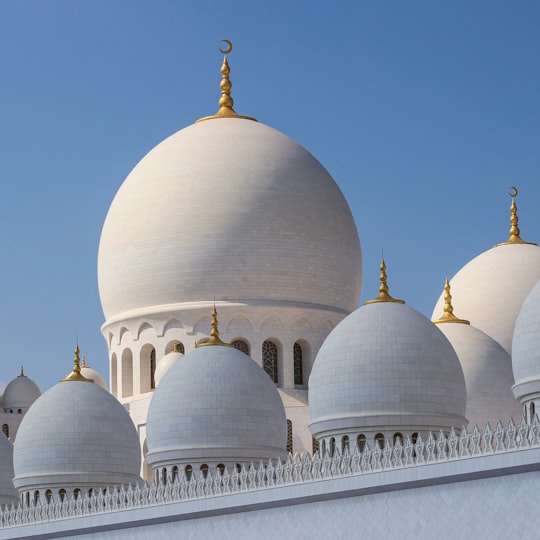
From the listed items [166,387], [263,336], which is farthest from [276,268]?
[166,387]

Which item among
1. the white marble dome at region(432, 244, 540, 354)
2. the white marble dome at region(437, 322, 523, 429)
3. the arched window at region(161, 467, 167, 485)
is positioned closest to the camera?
A: the arched window at region(161, 467, 167, 485)

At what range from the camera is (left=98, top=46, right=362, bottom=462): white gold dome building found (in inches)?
1665

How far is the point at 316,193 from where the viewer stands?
43.8 metres

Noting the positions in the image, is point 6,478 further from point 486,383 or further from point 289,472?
point 486,383

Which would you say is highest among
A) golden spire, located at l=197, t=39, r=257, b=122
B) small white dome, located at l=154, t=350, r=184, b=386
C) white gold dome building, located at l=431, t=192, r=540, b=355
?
A: golden spire, located at l=197, t=39, r=257, b=122

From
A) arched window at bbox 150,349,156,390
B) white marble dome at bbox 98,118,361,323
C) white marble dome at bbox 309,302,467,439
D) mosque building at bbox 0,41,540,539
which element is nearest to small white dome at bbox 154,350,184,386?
mosque building at bbox 0,41,540,539

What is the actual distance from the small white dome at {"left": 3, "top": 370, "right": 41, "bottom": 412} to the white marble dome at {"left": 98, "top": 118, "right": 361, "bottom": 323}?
32.7 feet

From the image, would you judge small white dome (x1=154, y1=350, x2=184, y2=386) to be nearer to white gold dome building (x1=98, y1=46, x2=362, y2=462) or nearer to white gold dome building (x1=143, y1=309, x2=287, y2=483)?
white gold dome building (x1=98, y1=46, x2=362, y2=462)

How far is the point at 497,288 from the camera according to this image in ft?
145

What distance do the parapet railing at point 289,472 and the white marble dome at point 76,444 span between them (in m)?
0.45

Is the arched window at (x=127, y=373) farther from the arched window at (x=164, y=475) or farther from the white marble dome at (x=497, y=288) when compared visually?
the arched window at (x=164, y=475)

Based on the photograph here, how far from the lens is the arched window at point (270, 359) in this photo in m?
42.4

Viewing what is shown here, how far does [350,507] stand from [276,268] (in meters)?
14.6

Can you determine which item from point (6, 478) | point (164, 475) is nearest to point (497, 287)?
→ point (164, 475)
